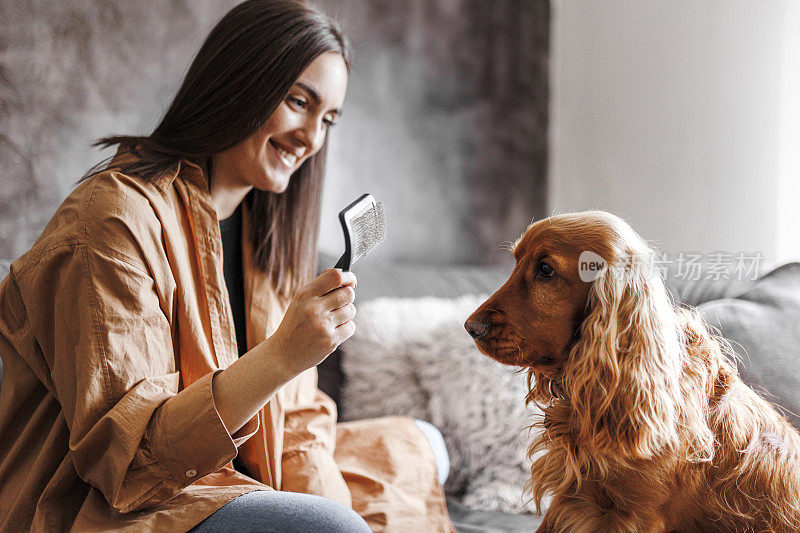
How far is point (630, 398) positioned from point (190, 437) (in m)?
0.64

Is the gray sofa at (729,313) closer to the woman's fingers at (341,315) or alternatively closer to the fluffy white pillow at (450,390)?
the fluffy white pillow at (450,390)

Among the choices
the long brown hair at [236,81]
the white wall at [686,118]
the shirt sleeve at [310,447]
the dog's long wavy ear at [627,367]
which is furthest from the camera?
the white wall at [686,118]

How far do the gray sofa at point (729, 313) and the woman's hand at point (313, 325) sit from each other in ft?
2.64

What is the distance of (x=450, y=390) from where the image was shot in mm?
1806

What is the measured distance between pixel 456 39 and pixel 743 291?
4.96 ft

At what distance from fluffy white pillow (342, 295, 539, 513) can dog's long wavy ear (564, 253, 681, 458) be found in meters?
0.75

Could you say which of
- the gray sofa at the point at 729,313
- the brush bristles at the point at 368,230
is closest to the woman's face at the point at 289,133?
the brush bristles at the point at 368,230

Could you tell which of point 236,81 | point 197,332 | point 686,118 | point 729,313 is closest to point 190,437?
point 197,332

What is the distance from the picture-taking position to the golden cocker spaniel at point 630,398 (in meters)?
0.96

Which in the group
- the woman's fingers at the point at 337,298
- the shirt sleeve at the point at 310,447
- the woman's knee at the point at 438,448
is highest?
the woman's fingers at the point at 337,298

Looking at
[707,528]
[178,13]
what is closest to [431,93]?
[178,13]

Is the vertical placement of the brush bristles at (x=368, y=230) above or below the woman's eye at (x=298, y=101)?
below

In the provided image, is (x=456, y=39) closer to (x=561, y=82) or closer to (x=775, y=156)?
(x=561, y=82)

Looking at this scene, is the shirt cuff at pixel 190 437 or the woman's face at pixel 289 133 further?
the woman's face at pixel 289 133
